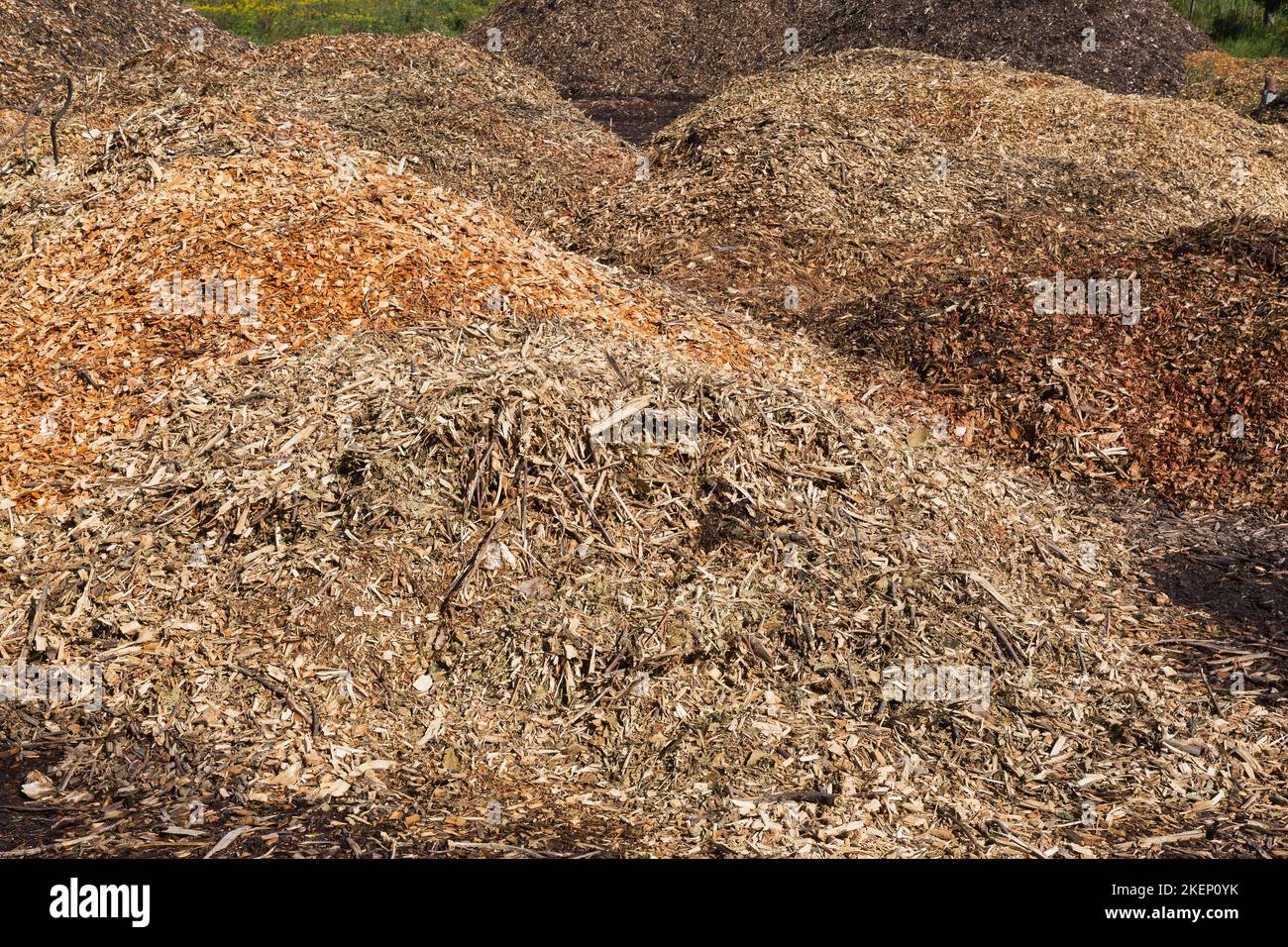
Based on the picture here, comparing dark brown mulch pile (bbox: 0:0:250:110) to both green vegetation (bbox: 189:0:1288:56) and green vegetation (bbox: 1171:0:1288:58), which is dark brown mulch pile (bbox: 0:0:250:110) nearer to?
green vegetation (bbox: 189:0:1288:56)

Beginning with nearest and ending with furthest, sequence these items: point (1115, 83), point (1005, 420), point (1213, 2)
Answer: point (1005, 420) < point (1115, 83) < point (1213, 2)

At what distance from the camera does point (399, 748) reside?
453 centimetres

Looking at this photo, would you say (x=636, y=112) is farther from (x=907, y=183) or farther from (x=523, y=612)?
(x=523, y=612)

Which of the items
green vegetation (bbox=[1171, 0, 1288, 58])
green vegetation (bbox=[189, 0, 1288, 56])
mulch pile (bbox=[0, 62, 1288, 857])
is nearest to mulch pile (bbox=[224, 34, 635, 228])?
mulch pile (bbox=[0, 62, 1288, 857])

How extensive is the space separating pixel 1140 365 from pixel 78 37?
587 inches

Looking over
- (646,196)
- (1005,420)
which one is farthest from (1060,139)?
(1005,420)

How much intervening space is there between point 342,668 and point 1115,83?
1799 cm

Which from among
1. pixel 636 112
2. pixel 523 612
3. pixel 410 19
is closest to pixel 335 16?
pixel 410 19

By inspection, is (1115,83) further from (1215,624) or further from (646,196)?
(1215,624)

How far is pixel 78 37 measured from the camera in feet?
53.0

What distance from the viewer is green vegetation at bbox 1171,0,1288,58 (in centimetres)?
2214

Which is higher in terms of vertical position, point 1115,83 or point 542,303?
point 1115,83

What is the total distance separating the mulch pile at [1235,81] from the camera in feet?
55.0

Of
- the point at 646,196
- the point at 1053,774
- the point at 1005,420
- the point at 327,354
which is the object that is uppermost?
the point at 646,196
